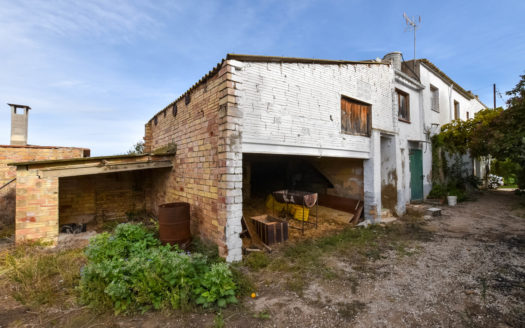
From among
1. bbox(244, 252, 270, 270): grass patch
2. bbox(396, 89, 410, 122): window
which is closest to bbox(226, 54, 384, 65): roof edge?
bbox(244, 252, 270, 270): grass patch

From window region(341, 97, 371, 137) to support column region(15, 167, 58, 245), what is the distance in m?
7.75

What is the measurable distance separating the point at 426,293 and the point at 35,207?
801cm

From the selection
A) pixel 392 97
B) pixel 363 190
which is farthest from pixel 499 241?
pixel 392 97

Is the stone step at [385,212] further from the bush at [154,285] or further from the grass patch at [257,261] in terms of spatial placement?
the bush at [154,285]

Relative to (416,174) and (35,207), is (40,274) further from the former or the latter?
(416,174)

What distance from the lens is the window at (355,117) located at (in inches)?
275

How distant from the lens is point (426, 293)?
3.48m

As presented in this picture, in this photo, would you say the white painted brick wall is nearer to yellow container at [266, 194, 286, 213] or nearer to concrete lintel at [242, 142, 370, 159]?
concrete lintel at [242, 142, 370, 159]

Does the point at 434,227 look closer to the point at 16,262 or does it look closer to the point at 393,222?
the point at 393,222

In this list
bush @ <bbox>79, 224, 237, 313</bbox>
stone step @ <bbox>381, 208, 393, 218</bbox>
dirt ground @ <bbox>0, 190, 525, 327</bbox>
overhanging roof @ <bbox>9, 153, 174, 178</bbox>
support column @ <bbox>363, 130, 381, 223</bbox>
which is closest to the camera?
dirt ground @ <bbox>0, 190, 525, 327</bbox>

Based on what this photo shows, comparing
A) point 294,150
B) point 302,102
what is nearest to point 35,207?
point 294,150

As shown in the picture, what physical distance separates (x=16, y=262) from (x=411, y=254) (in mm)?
Result: 7996

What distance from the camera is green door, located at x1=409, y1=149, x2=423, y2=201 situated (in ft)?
35.0

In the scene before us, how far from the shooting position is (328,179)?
8.87 meters
